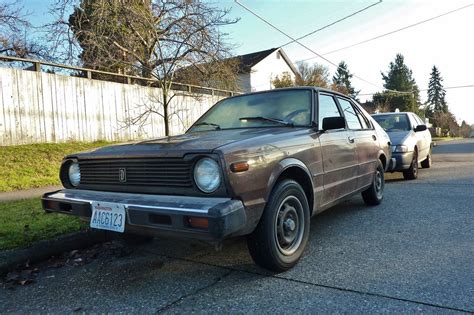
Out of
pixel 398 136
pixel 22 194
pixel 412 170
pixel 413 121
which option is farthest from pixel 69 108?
pixel 413 121

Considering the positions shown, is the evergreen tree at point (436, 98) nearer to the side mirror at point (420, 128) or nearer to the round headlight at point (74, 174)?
the side mirror at point (420, 128)

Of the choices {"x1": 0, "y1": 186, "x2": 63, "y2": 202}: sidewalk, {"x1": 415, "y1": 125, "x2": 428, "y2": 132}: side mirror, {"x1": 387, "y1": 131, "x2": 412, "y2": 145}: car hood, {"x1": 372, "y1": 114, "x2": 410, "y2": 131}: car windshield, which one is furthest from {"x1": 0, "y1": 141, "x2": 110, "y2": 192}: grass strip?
{"x1": 415, "y1": 125, "x2": 428, "y2": 132}: side mirror

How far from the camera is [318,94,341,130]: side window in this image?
3.93m

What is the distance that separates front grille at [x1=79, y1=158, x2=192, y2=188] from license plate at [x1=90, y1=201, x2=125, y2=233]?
10.0 inches

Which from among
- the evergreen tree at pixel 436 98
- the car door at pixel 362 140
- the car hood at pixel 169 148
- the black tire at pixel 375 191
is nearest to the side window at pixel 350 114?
the car door at pixel 362 140

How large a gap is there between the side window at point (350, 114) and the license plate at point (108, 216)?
300 centimetres

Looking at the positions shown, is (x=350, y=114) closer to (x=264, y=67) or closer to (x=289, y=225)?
(x=289, y=225)

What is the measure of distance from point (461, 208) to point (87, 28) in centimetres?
1173

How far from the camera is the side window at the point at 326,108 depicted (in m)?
3.93

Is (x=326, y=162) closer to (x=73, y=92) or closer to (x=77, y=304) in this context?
(x=77, y=304)

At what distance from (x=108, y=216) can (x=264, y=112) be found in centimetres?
190

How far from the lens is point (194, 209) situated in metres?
2.40

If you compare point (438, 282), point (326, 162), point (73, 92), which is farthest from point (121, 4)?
point (438, 282)

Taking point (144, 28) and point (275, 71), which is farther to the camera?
point (275, 71)
